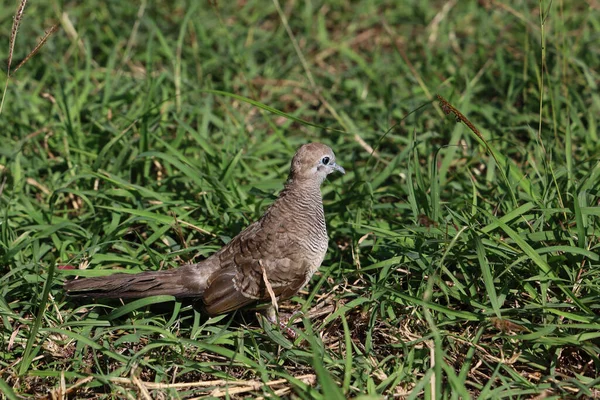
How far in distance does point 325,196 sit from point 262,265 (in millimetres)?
1309

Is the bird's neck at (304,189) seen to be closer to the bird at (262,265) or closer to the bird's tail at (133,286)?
the bird at (262,265)

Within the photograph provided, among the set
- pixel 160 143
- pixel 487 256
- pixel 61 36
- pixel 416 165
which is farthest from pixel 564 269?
pixel 61 36

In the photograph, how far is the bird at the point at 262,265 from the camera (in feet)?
12.9

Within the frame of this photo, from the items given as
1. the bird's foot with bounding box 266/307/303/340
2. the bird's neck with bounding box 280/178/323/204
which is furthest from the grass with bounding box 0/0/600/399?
the bird's neck with bounding box 280/178/323/204

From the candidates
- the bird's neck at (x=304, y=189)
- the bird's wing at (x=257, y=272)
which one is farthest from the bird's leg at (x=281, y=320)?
the bird's neck at (x=304, y=189)

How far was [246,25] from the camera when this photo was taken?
284 inches

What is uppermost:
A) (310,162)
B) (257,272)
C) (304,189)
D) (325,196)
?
(310,162)

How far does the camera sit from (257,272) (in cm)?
404

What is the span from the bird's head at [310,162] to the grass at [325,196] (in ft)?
0.89

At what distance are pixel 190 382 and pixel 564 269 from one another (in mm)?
2081

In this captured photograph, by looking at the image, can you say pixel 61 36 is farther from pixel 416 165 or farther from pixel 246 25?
pixel 416 165

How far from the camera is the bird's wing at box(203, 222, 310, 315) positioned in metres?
3.98

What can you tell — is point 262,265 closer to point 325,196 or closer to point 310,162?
point 310,162

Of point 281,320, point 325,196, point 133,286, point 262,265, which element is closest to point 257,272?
point 262,265
